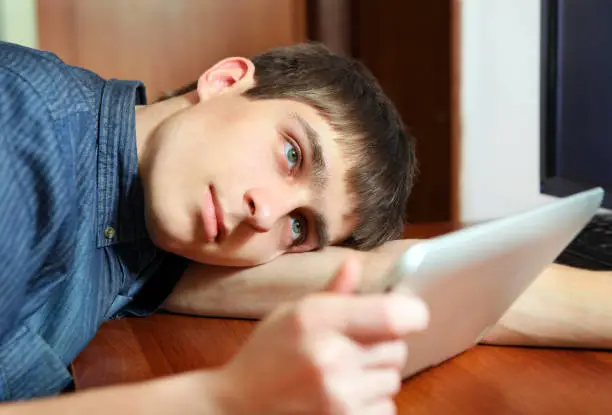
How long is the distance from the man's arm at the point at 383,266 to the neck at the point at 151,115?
0.17m

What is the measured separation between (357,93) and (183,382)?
0.54 metres

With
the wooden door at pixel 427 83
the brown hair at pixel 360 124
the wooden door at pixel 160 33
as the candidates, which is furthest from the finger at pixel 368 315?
the wooden door at pixel 160 33

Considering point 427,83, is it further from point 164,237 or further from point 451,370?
point 451,370

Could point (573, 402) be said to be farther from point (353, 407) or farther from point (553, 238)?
point (353, 407)

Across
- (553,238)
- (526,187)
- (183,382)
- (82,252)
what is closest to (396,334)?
(183,382)

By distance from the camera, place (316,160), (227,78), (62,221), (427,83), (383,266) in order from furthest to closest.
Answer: (427,83) → (227,78) → (316,160) → (62,221) → (383,266)

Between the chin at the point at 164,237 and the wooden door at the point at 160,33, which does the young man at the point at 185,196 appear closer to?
the chin at the point at 164,237

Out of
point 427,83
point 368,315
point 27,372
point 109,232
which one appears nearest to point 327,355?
point 368,315

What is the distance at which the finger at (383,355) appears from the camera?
1.13 ft

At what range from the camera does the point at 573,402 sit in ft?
1.63

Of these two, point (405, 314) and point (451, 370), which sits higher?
point (405, 314)

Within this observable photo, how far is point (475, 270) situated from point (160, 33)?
151cm

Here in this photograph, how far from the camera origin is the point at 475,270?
16.2 inches

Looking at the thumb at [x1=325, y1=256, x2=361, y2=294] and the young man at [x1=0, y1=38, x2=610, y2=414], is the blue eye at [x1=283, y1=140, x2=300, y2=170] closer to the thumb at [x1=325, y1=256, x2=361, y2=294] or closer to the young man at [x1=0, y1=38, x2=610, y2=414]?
the young man at [x1=0, y1=38, x2=610, y2=414]
